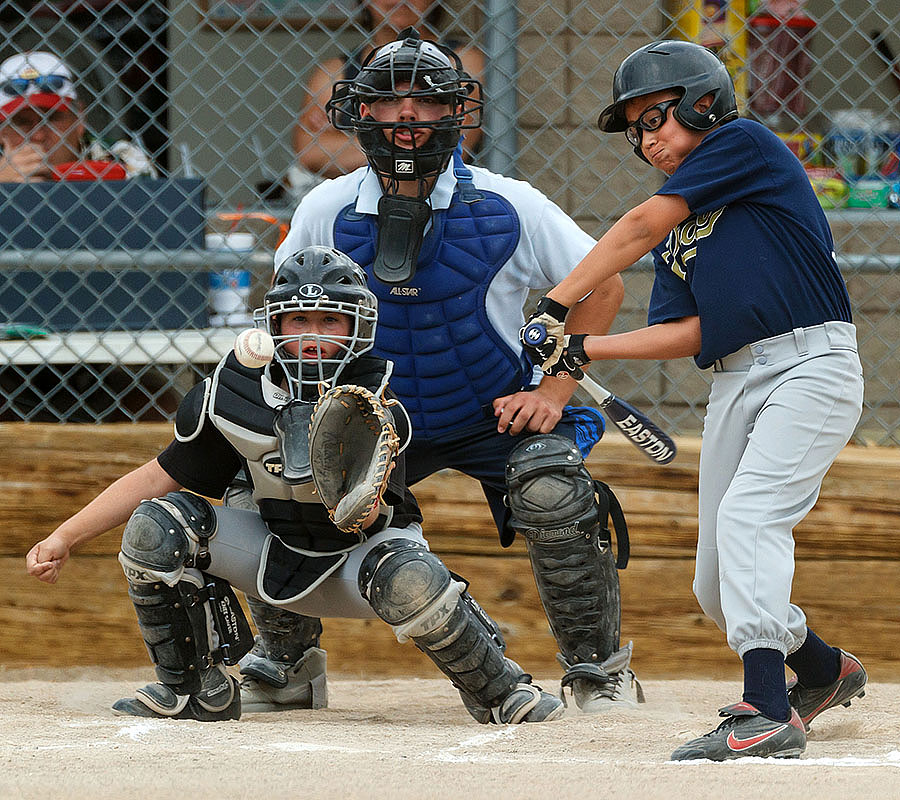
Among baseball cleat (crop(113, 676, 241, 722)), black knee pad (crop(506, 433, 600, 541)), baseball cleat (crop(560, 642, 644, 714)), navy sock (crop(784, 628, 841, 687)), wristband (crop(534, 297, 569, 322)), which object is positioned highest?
wristband (crop(534, 297, 569, 322))

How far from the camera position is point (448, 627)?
2.99m

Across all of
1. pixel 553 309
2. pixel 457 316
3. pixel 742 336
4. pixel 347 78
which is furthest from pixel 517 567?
pixel 347 78

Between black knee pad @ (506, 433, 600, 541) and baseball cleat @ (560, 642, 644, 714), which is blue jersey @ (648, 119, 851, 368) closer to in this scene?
black knee pad @ (506, 433, 600, 541)

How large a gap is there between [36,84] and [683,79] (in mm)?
2603

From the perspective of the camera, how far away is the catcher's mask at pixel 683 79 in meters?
2.80

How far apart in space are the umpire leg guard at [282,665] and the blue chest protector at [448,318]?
0.60 metres

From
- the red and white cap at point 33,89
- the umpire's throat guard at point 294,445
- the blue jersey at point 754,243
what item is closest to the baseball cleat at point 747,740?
the blue jersey at point 754,243

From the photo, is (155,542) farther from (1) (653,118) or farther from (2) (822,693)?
(2) (822,693)

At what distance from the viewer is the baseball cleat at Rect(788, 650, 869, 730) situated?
120 inches

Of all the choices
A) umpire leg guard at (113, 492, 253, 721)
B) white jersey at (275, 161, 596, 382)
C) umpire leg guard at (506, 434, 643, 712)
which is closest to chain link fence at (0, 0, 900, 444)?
white jersey at (275, 161, 596, 382)

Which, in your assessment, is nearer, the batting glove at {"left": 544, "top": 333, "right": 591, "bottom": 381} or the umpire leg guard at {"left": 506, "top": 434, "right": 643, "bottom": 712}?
the batting glove at {"left": 544, "top": 333, "right": 591, "bottom": 381}

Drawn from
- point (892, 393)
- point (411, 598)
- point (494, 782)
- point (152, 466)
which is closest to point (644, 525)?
point (892, 393)

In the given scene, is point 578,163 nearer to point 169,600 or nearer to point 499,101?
point 499,101

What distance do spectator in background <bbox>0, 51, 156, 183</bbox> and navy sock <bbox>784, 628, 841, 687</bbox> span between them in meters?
2.72
